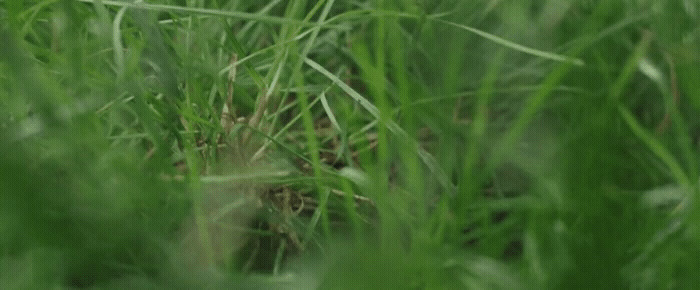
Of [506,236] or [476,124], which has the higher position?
[476,124]

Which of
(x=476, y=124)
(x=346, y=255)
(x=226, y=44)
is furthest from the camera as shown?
(x=226, y=44)

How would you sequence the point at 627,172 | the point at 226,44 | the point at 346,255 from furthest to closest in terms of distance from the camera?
the point at 226,44 → the point at 627,172 → the point at 346,255

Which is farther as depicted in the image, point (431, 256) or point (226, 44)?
point (226, 44)

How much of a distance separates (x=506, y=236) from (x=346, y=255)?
22 centimetres

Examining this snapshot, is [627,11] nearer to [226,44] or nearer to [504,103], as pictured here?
[504,103]

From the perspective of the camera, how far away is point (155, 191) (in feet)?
2.51

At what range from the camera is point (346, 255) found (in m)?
0.72

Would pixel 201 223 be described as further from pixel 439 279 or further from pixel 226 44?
pixel 226 44

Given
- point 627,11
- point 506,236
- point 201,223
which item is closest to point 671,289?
point 506,236

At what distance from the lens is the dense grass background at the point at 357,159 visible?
0.73 metres

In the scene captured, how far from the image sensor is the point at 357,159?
1.12 meters

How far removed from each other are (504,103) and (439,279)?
446 mm

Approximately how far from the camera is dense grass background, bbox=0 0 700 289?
729 millimetres

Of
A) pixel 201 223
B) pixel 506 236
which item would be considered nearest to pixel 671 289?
pixel 506 236
